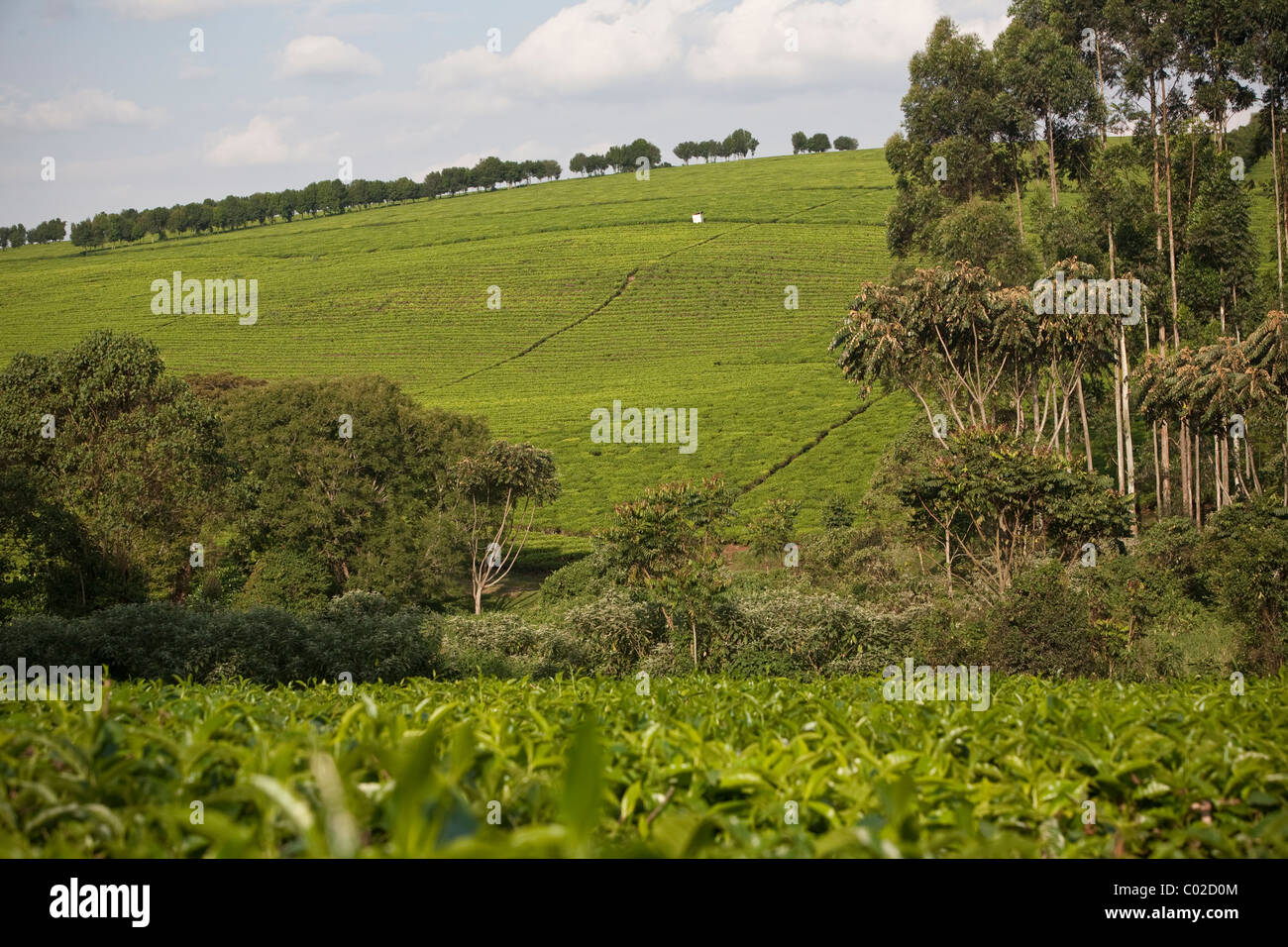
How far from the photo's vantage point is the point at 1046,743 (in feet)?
9.69

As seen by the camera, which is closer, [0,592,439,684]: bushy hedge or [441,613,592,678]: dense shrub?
[0,592,439,684]: bushy hedge

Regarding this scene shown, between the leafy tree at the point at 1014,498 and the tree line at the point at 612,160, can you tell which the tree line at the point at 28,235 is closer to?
the tree line at the point at 612,160

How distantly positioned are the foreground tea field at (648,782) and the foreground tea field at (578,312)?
4503cm

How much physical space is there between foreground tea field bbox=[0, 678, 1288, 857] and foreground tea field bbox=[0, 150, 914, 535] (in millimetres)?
45035

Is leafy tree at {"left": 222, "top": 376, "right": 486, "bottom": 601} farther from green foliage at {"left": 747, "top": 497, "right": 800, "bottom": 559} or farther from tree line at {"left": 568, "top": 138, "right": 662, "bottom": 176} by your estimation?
tree line at {"left": 568, "top": 138, "right": 662, "bottom": 176}

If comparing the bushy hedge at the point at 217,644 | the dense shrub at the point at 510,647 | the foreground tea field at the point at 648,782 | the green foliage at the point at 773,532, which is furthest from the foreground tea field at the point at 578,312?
the foreground tea field at the point at 648,782

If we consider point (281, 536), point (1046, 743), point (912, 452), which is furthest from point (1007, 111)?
point (1046, 743)

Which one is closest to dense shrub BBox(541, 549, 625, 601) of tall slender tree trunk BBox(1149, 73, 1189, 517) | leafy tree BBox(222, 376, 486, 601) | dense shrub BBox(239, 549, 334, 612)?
leafy tree BBox(222, 376, 486, 601)

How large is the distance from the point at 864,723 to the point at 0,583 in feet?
81.2

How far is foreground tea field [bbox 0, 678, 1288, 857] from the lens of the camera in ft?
5.98

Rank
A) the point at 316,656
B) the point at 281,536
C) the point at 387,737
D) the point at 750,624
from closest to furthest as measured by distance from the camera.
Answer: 1. the point at 387,737
2. the point at 316,656
3. the point at 750,624
4. the point at 281,536

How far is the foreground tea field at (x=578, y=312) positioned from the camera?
58969 mm

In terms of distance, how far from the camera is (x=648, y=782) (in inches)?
100
